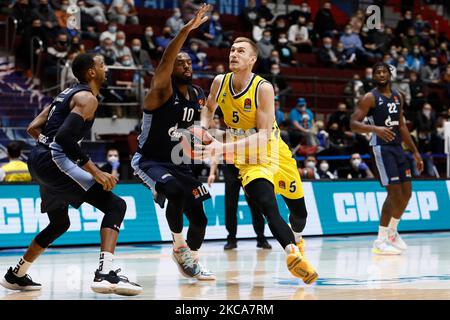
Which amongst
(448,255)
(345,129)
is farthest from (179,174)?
(345,129)

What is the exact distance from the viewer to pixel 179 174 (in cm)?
812

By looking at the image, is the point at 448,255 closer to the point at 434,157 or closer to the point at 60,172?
the point at 60,172

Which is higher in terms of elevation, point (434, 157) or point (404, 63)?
point (404, 63)

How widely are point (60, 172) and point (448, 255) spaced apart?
563 centimetres

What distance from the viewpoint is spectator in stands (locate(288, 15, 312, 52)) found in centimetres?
2309

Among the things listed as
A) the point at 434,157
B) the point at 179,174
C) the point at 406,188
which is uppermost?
the point at 179,174

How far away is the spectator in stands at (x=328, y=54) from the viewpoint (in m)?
22.8

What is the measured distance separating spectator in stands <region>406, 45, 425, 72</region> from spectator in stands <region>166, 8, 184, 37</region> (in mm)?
6695

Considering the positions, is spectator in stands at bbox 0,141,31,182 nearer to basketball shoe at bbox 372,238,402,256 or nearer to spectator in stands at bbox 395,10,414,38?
basketball shoe at bbox 372,238,402,256

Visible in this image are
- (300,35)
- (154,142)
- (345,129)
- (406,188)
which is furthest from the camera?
(300,35)

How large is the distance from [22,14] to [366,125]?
9808 millimetres

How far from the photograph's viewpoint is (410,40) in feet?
83.1

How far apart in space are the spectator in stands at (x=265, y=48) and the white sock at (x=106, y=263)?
1367cm

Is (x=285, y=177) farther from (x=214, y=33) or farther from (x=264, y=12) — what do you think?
(x=264, y=12)
